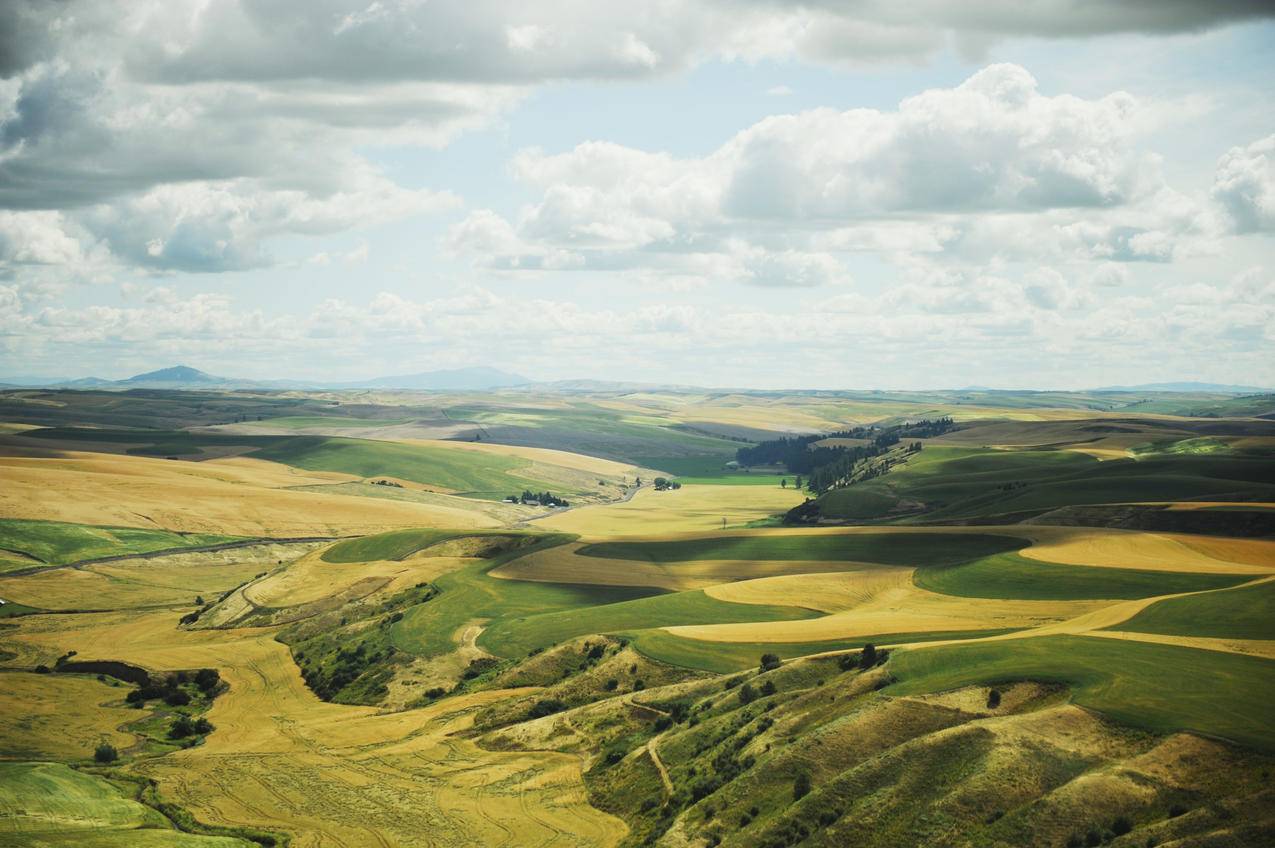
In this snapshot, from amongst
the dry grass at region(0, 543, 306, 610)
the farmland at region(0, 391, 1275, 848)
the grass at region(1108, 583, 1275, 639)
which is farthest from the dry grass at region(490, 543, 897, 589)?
the dry grass at region(0, 543, 306, 610)

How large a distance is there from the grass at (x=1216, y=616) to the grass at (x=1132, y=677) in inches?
417

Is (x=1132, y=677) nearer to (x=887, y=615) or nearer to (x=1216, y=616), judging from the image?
(x=1216, y=616)

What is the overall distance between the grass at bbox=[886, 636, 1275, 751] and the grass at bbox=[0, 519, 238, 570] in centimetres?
16060

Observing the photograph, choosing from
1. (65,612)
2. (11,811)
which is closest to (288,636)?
(65,612)

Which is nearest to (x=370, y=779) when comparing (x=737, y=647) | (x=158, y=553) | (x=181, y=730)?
(x=181, y=730)

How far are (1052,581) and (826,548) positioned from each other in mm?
37259

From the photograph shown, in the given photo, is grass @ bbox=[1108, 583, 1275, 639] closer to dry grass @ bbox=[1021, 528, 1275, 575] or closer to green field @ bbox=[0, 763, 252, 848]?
dry grass @ bbox=[1021, 528, 1275, 575]

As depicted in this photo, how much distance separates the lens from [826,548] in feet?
Answer: 455

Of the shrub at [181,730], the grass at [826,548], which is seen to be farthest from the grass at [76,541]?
the shrub at [181,730]

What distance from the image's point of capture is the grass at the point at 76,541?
172000mm

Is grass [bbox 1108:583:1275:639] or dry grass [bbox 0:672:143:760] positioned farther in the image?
dry grass [bbox 0:672:143:760]

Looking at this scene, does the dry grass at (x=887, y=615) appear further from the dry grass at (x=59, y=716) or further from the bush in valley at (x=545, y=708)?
the dry grass at (x=59, y=716)

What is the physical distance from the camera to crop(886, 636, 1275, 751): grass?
50719mm

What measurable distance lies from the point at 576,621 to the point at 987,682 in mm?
55404
